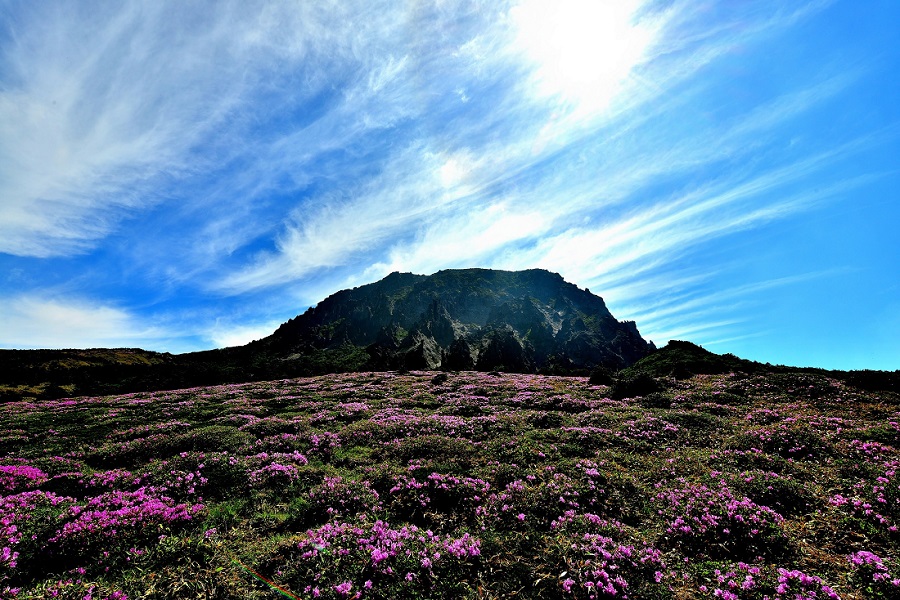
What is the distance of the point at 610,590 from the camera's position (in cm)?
664

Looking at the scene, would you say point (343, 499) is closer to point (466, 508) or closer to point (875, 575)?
point (466, 508)

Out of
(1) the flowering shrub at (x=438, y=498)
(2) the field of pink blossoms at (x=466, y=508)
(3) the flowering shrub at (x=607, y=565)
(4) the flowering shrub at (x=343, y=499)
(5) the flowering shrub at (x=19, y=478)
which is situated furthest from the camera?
(5) the flowering shrub at (x=19, y=478)

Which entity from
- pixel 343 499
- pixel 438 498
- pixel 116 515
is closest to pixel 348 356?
pixel 343 499

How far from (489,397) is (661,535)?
62.9 feet

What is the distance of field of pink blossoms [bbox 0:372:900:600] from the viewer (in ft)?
23.3

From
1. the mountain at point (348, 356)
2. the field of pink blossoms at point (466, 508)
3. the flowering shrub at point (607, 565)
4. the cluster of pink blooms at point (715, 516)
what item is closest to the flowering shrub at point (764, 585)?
the field of pink blossoms at point (466, 508)

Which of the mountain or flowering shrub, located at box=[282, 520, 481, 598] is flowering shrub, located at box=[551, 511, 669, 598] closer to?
flowering shrub, located at box=[282, 520, 481, 598]

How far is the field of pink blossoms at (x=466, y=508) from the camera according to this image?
23.3ft

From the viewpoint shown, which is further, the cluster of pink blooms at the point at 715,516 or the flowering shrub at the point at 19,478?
the flowering shrub at the point at 19,478

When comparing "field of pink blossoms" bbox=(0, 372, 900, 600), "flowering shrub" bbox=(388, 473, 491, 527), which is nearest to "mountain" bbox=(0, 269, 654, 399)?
"field of pink blossoms" bbox=(0, 372, 900, 600)

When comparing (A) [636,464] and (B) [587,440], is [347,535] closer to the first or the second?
(A) [636,464]

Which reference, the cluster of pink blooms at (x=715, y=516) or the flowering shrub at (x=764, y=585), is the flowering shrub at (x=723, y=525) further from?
the flowering shrub at (x=764, y=585)

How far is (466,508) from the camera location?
10562 millimetres

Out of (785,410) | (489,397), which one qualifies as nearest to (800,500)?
(785,410)
